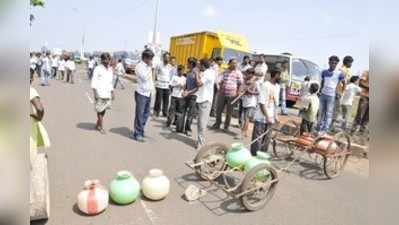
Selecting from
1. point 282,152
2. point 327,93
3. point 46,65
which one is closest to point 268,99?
point 282,152

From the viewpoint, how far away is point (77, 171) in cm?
496

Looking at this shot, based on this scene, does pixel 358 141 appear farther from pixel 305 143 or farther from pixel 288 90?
pixel 288 90

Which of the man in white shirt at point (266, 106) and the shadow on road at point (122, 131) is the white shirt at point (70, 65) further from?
the man in white shirt at point (266, 106)

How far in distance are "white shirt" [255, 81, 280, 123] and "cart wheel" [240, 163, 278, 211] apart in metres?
1.43

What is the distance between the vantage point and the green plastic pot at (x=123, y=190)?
3.93 m

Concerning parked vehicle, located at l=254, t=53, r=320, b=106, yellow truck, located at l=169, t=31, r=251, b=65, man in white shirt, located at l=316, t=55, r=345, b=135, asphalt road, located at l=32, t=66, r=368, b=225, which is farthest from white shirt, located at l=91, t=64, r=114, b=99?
parked vehicle, located at l=254, t=53, r=320, b=106

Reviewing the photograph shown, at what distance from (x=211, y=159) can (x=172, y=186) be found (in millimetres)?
668

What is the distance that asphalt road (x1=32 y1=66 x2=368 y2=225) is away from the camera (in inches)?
150

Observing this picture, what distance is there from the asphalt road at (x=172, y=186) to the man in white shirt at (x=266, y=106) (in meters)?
0.87

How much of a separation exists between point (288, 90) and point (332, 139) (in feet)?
31.7

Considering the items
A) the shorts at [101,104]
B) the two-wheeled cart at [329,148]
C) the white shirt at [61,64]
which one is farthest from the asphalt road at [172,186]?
the white shirt at [61,64]

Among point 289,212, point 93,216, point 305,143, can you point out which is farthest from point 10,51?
point 305,143

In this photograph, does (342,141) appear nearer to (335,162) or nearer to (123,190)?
(335,162)

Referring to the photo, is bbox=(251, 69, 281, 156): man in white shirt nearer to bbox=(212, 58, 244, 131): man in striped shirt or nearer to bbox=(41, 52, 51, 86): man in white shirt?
bbox=(212, 58, 244, 131): man in striped shirt
